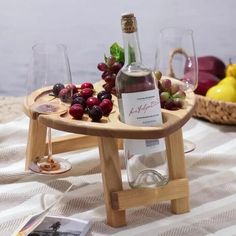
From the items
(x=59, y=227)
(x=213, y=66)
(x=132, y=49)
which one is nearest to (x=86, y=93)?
(x=132, y=49)

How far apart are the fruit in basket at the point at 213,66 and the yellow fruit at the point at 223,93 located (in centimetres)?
13

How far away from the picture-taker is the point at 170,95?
1019 mm

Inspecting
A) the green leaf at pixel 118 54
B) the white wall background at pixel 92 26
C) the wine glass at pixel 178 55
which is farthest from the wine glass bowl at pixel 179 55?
the white wall background at pixel 92 26

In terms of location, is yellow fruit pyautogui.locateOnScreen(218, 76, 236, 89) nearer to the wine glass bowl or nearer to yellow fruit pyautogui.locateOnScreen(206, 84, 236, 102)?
yellow fruit pyautogui.locateOnScreen(206, 84, 236, 102)

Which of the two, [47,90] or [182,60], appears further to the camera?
[182,60]

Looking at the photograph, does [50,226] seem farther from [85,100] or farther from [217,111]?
[217,111]

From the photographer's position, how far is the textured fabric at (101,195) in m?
0.97

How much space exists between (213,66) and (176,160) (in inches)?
25.0

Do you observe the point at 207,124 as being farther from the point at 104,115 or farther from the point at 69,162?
the point at 104,115

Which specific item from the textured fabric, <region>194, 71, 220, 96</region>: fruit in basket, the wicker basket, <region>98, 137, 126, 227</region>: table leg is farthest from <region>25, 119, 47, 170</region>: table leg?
<region>194, 71, 220, 96</region>: fruit in basket

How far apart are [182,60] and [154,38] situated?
48 cm

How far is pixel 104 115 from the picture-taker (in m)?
0.97

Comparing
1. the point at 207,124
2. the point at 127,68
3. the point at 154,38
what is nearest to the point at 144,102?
the point at 127,68

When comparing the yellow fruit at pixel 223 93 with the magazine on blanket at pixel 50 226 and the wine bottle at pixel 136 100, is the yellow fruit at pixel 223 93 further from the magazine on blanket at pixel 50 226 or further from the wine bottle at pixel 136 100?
the magazine on blanket at pixel 50 226
